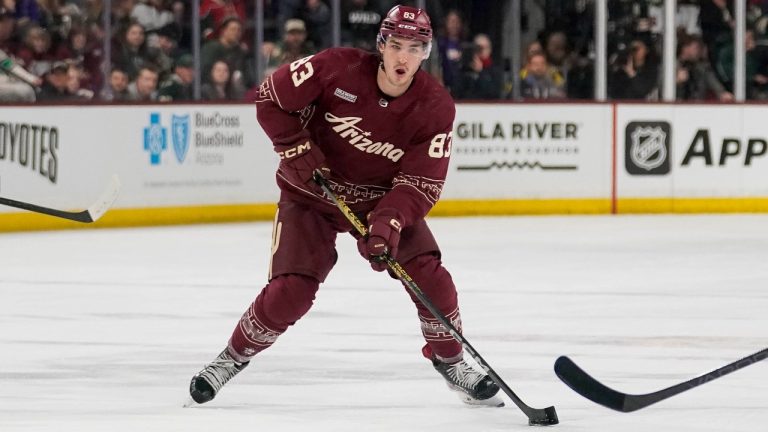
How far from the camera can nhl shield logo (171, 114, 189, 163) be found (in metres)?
10.1

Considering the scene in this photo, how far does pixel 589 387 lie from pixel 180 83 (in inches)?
261

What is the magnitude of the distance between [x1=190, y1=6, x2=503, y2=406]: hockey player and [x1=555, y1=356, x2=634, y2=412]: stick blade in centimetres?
43

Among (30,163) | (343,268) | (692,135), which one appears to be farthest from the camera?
(692,135)

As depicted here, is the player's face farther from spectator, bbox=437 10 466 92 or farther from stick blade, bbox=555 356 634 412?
spectator, bbox=437 10 466 92

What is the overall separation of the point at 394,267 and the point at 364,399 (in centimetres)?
44

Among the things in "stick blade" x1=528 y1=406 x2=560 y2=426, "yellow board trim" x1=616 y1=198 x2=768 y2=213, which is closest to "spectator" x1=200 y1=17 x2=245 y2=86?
"yellow board trim" x1=616 y1=198 x2=768 y2=213

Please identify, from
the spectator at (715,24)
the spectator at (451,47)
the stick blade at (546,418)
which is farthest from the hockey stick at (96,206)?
the spectator at (715,24)

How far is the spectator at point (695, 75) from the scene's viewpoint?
11547 millimetres

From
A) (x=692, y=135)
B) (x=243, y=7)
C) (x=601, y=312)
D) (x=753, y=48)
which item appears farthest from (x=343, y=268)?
(x=753, y=48)

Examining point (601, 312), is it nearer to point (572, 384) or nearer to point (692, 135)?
point (572, 384)

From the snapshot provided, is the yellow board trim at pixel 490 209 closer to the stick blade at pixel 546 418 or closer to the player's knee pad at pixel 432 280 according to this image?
the player's knee pad at pixel 432 280

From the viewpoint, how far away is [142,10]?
1023 cm

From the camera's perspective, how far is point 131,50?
10148mm

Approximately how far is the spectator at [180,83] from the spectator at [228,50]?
0.10 metres
